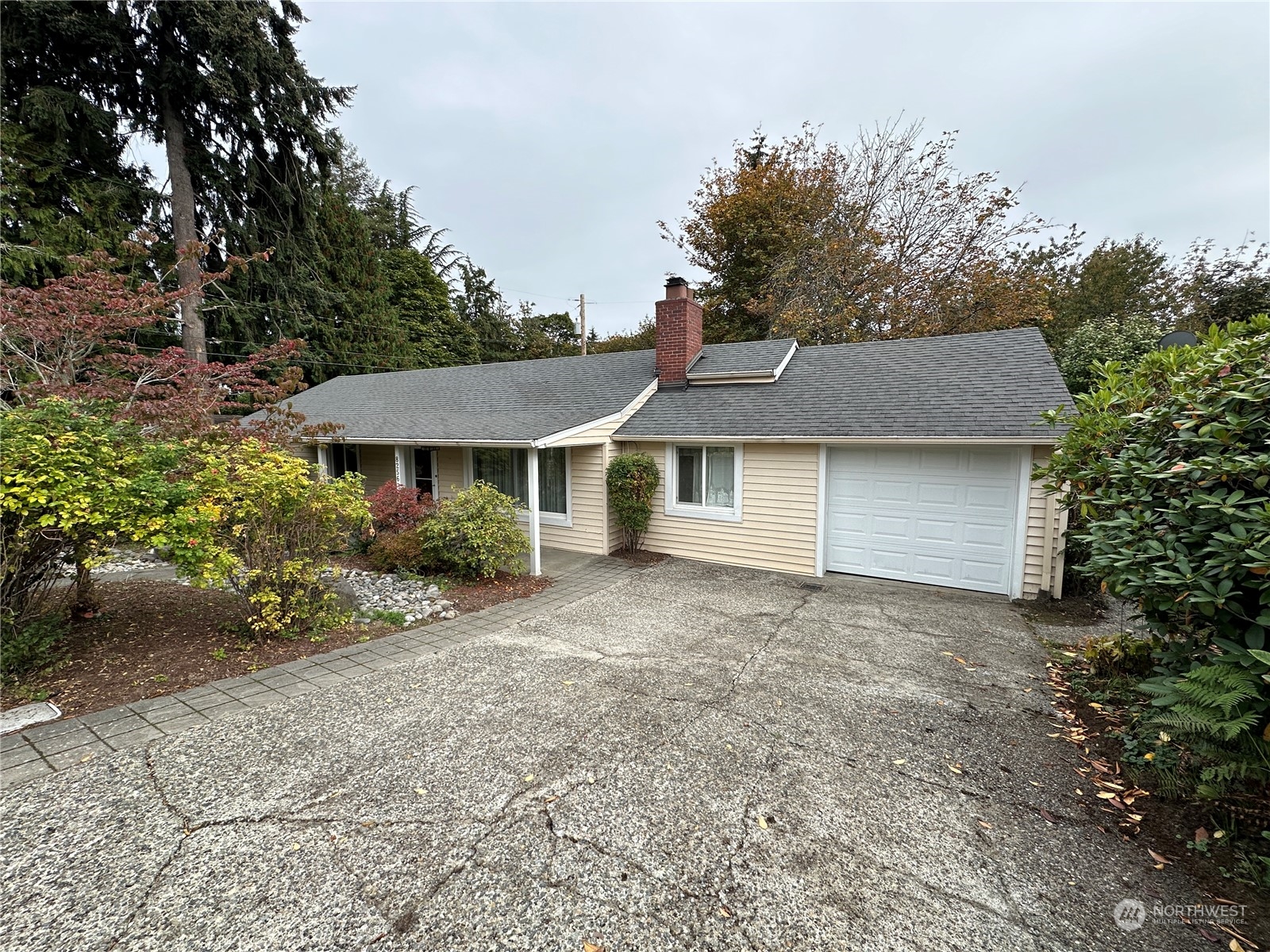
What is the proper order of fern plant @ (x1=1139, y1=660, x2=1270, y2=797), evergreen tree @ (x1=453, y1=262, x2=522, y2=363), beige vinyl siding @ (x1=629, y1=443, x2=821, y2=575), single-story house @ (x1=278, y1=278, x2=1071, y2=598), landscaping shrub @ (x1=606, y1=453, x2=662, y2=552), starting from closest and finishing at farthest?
fern plant @ (x1=1139, y1=660, x2=1270, y2=797)
single-story house @ (x1=278, y1=278, x2=1071, y2=598)
beige vinyl siding @ (x1=629, y1=443, x2=821, y2=575)
landscaping shrub @ (x1=606, y1=453, x2=662, y2=552)
evergreen tree @ (x1=453, y1=262, x2=522, y2=363)

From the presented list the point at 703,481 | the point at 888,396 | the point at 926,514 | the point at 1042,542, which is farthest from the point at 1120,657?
the point at 703,481

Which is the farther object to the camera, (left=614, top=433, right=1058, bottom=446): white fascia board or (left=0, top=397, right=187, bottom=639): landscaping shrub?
(left=614, top=433, right=1058, bottom=446): white fascia board

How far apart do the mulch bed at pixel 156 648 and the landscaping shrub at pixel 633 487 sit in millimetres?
3070

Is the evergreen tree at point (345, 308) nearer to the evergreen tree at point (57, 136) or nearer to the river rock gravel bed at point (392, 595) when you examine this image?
the evergreen tree at point (57, 136)

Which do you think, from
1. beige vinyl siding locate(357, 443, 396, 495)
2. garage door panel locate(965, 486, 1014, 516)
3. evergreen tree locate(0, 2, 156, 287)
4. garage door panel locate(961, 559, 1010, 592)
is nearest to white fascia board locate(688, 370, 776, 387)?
garage door panel locate(965, 486, 1014, 516)

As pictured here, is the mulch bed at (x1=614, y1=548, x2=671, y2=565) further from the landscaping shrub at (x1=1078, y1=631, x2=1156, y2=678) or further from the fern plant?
the fern plant

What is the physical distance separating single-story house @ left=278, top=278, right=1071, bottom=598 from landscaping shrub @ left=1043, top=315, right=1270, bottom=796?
344 centimetres

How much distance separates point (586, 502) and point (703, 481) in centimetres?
221

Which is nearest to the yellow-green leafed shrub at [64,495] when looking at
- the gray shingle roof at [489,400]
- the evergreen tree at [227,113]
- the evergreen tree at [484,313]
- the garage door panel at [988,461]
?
the gray shingle roof at [489,400]

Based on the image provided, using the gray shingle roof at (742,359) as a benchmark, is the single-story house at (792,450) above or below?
below

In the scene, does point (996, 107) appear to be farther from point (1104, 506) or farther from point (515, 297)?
point (515, 297)

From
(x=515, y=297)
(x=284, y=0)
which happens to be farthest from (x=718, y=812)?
(x=515, y=297)

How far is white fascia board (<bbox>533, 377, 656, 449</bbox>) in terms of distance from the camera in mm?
7977

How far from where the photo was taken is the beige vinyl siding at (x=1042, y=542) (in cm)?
671
